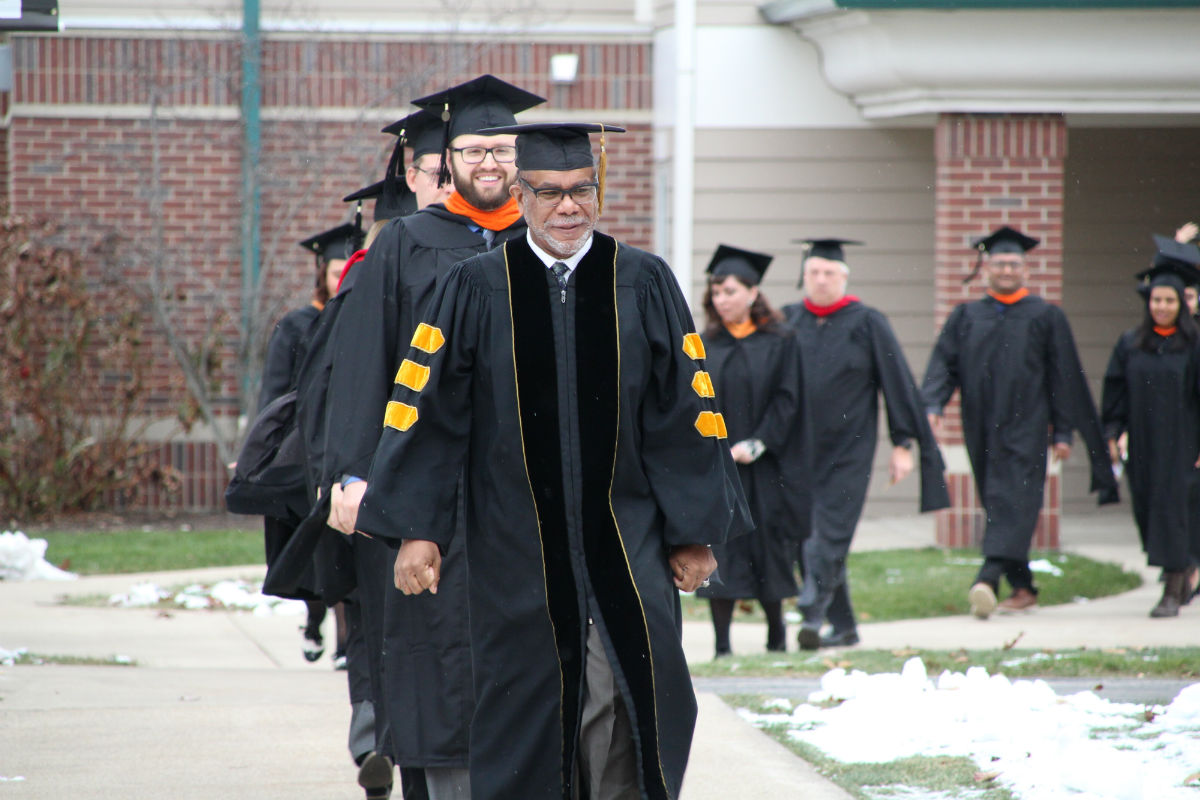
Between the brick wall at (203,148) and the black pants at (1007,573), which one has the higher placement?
the brick wall at (203,148)

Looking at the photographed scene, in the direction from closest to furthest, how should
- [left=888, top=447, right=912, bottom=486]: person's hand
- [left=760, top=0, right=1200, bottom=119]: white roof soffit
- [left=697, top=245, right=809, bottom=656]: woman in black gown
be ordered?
[left=697, top=245, right=809, bottom=656]: woman in black gown → [left=888, top=447, right=912, bottom=486]: person's hand → [left=760, top=0, right=1200, bottom=119]: white roof soffit

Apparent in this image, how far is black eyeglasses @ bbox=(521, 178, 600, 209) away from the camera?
3.61 meters

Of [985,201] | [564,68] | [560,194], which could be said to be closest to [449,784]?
[560,194]

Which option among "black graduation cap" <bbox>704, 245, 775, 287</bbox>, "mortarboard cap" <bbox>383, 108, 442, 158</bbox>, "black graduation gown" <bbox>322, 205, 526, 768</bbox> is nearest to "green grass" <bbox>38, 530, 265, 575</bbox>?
"black graduation cap" <bbox>704, 245, 775, 287</bbox>

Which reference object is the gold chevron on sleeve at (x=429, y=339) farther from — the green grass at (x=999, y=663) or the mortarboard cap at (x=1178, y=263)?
the mortarboard cap at (x=1178, y=263)

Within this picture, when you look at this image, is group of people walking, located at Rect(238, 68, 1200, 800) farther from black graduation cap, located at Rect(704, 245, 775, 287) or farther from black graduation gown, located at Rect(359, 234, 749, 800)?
black graduation cap, located at Rect(704, 245, 775, 287)

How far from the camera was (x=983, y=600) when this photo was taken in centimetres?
811

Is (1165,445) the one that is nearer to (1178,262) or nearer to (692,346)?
(1178,262)

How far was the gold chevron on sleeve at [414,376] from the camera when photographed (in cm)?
355

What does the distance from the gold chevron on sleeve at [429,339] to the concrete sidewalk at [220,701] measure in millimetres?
1781

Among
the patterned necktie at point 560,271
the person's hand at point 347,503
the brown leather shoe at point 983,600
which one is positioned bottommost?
the brown leather shoe at point 983,600

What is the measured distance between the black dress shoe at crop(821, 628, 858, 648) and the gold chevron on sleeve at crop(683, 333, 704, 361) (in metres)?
4.20

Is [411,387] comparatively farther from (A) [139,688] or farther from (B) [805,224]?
(B) [805,224]

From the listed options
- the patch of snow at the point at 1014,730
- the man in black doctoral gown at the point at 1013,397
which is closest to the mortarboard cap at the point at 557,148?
the patch of snow at the point at 1014,730
